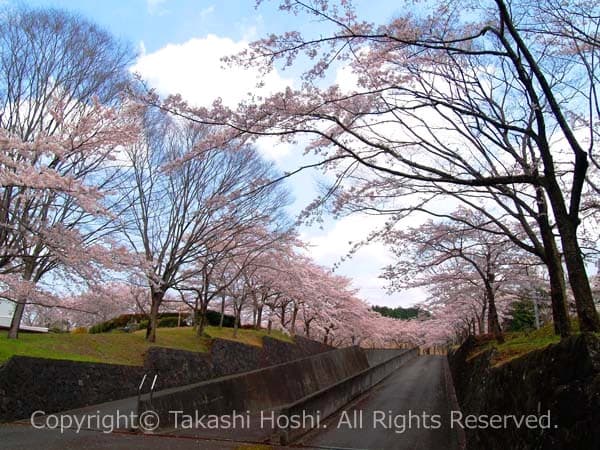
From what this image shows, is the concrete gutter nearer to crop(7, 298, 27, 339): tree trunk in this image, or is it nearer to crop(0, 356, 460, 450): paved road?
crop(0, 356, 460, 450): paved road

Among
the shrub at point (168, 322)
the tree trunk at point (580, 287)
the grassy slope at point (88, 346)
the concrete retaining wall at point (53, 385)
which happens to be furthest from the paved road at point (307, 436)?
the shrub at point (168, 322)

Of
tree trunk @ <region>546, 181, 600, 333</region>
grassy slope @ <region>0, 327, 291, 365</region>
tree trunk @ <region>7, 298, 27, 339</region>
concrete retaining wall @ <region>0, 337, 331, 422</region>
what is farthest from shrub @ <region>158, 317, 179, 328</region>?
tree trunk @ <region>546, 181, 600, 333</region>

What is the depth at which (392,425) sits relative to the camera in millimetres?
10484

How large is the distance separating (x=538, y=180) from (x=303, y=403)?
245 inches

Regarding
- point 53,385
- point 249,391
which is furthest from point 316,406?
point 53,385

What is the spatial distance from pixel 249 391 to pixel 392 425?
3768mm

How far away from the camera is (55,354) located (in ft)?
43.2

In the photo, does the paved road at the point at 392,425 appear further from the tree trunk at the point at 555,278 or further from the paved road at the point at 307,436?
the tree trunk at the point at 555,278

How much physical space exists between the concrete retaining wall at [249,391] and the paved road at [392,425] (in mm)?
1984

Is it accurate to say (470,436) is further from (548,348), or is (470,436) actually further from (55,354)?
(55,354)

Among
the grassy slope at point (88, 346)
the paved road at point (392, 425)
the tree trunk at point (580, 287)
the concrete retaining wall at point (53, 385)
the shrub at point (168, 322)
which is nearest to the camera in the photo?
the tree trunk at point (580, 287)

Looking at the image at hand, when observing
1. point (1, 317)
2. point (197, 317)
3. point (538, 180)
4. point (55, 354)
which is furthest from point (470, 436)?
point (1, 317)

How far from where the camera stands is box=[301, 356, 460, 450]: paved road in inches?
338

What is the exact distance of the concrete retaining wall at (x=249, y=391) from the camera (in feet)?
31.7
